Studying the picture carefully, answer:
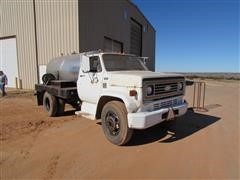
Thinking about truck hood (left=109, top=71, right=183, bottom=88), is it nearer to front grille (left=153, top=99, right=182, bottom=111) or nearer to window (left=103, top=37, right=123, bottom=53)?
front grille (left=153, top=99, right=182, bottom=111)

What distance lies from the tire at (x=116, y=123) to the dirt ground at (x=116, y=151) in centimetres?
19

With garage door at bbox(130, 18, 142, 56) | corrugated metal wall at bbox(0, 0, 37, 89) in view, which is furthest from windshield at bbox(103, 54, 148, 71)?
garage door at bbox(130, 18, 142, 56)

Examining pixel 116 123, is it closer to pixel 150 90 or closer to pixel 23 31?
pixel 150 90

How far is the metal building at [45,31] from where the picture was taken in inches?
582

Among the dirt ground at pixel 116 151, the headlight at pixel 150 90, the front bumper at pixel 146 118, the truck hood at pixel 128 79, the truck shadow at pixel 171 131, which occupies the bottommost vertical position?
the dirt ground at pixel 116 151

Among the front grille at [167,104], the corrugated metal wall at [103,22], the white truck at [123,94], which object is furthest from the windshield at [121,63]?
the corrugated metal wall at [103,22]

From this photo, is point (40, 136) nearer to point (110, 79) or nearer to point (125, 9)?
point (110, 79)

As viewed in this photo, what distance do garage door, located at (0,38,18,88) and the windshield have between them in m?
14.7

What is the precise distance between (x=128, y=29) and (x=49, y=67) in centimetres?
1699

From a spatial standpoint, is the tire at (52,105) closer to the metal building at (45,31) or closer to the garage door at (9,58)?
the metal building at (45,31)

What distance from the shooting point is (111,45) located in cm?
2034

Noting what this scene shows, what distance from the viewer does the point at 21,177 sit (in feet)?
11.6

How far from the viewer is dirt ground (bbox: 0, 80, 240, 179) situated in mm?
3648

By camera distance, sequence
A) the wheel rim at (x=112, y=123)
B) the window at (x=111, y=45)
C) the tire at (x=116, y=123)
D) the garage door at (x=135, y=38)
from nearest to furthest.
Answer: the tire at (x=116, y=123) < the wheel rim at (x=112, y=123) < the window at (x=111, y=45) < the garage door at (x=135, y=38)
